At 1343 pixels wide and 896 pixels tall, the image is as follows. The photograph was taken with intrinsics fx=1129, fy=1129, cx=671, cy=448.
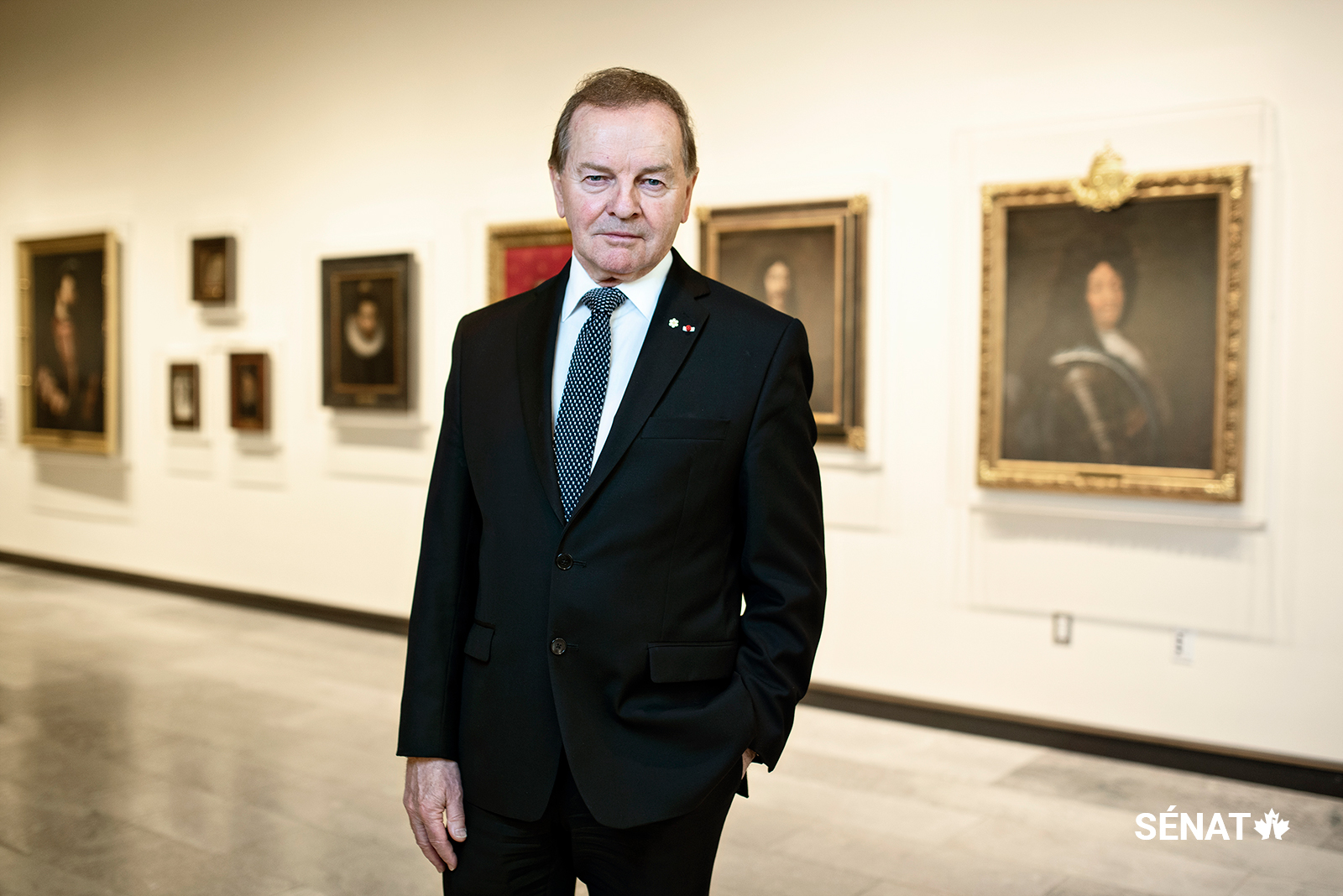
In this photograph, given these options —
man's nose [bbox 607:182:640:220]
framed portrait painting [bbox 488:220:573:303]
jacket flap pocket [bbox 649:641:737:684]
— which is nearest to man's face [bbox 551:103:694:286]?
man's nose [bbox 607:182:640:220]

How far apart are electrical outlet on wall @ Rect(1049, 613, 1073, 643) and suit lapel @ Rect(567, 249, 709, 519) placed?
535 centimetres

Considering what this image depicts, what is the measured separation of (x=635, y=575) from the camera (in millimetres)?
2377

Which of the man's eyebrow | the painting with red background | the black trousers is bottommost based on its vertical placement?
the black trousers

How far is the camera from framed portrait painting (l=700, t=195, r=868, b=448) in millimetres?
7812

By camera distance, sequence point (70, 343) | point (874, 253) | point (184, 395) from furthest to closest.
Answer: point (70, 343) < point (184, 395) < point (874, 253)

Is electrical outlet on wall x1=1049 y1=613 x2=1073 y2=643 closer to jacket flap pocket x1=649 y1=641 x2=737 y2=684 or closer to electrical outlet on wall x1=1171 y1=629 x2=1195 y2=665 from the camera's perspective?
electrical outlet on wall x1=1171 y1=629 x2=1195 y2=665

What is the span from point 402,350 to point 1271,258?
22.8ft

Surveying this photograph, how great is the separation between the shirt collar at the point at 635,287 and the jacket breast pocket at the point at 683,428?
0.91ft

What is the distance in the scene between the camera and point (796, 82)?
8102 mm

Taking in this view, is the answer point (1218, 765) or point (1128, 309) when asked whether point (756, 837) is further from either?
point (1128, 309)

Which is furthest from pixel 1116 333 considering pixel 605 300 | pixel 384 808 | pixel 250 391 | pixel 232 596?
pixel 232 596

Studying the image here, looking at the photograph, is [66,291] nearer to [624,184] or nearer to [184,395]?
[184,395]

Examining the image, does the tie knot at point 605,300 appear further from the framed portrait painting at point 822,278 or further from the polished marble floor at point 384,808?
the framed portrait painting at point 822,278

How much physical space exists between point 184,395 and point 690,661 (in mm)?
11010
